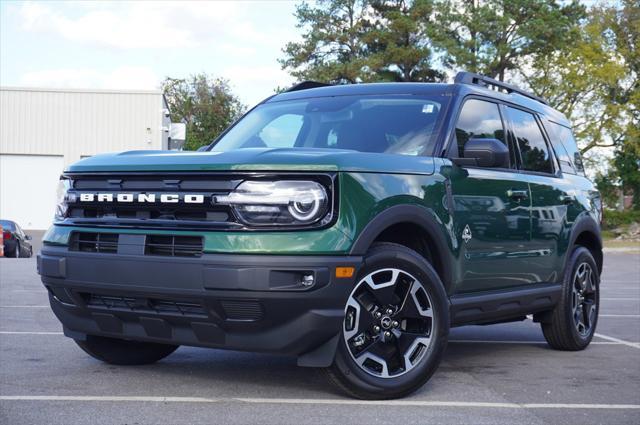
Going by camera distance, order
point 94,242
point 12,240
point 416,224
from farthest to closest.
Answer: point 12,240 < point 416,224 < point 94,242

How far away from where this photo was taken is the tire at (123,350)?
575 cm

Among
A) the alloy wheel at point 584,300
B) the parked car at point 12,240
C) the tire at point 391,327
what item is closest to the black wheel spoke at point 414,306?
the tire at point 391,327

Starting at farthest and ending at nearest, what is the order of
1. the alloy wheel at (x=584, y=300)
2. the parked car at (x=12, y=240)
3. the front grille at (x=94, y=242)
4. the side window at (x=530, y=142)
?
the parked car at (x=12, y=240), the alloy wheel at (x=584, y=300), the side window at (x=530, y=142), the front grille at (x=94, y=242)

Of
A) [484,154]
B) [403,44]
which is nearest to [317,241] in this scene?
[484,154]

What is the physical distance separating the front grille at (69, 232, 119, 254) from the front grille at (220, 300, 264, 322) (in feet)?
2.44

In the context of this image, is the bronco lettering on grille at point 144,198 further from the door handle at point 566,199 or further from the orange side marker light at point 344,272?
the door handle at point 566,199

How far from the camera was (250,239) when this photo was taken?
454 cm

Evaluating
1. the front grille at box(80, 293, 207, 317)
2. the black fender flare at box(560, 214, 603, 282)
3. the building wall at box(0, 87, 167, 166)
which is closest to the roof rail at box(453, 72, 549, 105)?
the black fender flare at box(560, 214, 603, 282)

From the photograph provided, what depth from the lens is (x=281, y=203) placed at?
460 centimetres

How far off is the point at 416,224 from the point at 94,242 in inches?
69.3

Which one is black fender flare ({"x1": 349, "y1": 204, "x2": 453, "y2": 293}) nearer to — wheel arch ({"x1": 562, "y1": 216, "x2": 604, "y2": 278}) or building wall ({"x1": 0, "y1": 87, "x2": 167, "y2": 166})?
wheel arch ({"x1": 562, "y1": 216, "x2": 604, "y2": 278})

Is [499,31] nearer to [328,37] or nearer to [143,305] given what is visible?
A: [328,37]

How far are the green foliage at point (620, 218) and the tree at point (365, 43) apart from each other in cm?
1157

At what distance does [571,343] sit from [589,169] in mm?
49301
